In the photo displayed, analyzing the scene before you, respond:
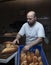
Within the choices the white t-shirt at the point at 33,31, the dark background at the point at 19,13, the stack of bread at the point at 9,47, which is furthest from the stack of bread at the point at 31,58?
the dark background at the point at 19,13

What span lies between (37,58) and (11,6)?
7.68 ft

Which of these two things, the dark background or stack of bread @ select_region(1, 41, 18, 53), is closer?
stack of bread @ select_region(1, 41, 18, 53)

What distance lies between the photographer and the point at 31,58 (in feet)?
7.91

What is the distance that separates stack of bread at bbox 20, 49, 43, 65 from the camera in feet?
7.87

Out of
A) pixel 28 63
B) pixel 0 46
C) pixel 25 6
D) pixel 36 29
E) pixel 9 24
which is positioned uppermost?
pixel 25 6

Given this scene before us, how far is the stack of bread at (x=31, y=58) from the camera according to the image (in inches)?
94.4

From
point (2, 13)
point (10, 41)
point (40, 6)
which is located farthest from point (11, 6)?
point (10, 41)

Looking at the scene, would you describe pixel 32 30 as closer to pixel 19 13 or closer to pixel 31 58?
pixel 31 58

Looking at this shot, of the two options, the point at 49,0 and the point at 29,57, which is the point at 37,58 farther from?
the point at 49,0

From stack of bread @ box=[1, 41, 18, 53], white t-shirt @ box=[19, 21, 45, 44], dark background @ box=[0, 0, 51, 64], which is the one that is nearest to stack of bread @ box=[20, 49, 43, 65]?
stack of bread @ box=[1, 41, 18, 53]

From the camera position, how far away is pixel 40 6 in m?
4.48

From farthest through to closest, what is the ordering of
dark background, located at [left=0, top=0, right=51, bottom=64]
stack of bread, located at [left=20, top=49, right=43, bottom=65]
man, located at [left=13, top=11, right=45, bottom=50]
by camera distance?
dark background, located at [left=0, top=0, right=51, bottom=64], man, located at [left=13, top=11, right=45, bottom=50], stack of bread, located at [left=20, top=49, right=43, bottom=65]

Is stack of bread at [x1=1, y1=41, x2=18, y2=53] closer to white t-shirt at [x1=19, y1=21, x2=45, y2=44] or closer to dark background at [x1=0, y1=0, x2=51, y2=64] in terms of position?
white t-shirt at [x1=19, y1=21, x2=45, y2=44]

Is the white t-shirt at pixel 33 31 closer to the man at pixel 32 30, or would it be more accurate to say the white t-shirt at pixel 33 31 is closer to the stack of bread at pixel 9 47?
the man at pixel 32 30
